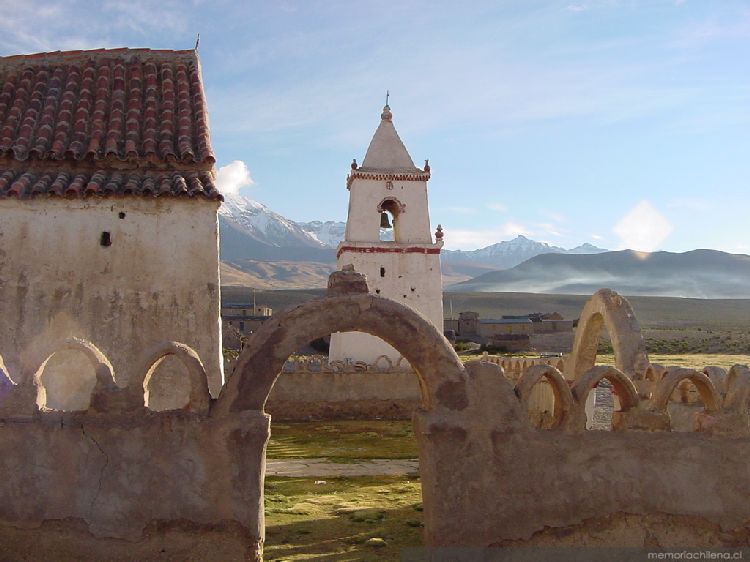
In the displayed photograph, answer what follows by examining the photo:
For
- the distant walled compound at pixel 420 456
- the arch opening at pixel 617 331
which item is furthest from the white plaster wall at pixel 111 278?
the arch opening at pixel 617 331

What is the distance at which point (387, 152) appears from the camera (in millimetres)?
28766

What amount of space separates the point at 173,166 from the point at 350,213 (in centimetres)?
1610

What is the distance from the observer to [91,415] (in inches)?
280

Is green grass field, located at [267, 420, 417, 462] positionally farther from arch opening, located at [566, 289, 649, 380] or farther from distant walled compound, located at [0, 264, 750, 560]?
distant walled compound, located at [0, 264, 750, 560]

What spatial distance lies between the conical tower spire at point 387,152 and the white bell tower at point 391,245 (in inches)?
2.6

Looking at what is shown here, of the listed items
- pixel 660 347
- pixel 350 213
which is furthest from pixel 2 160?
pixel 660 347

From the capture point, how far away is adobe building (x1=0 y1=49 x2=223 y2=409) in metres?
11.1

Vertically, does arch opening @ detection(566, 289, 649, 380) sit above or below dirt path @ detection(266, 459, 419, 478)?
above

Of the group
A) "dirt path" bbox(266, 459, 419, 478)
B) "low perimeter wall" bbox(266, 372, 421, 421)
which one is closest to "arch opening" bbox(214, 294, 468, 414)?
"dirt path" bbox(266, 459, 419, 478)

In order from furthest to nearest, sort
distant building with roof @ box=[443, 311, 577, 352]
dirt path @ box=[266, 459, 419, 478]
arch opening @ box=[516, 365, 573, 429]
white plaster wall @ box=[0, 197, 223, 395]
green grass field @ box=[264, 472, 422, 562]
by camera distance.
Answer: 1. distant building with roof @ box=[443, 311, 577, 352]
2. dirt path @ box=[266, 459, 419, 478]
3. white plaster wall @ box=[0, 197, 223, 395]
4. green grass field @ box=[264, 472, 422, 562]
5. arch opening @ box=[516, 365, 573, 429]

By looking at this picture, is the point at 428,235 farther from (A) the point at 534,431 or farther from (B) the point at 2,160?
(A) the point at 534,431

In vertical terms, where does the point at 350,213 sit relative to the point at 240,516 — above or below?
above

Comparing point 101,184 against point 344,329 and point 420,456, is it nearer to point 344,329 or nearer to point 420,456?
point 344,329

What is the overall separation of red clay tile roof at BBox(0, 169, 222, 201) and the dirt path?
497 centimetres
